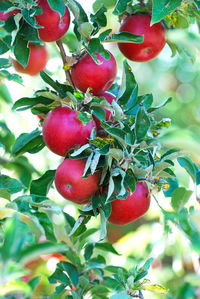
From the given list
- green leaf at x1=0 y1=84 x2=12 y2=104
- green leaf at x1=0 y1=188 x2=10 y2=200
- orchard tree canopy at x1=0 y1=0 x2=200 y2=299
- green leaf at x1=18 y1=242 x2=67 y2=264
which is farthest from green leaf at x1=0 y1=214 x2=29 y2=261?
green leaf at x1=0 y1=84 x2=12 y2=104

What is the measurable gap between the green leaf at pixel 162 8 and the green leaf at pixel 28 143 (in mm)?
491

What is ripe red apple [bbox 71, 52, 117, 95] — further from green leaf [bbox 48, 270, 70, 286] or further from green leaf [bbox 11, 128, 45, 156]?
green leaf [bbox 48, 270, 70, 286]

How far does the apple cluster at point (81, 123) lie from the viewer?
1165 mm

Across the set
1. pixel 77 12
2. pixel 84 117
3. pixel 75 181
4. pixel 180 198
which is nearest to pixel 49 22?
pixel 77 12

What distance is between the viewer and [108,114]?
1.29 metres

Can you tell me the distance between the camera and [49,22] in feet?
4.14

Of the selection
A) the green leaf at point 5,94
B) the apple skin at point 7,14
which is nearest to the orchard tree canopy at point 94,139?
the apple skin at point 7,14

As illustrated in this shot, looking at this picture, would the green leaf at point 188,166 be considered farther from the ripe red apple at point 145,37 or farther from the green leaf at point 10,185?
the green leaf at point 10,185

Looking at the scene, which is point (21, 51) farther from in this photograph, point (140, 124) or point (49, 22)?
point (140, 124)

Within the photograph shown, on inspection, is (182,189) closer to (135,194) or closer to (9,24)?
(135,194)

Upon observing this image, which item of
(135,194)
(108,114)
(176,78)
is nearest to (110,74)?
(108,114)

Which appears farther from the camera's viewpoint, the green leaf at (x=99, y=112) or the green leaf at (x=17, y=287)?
the green leaf at (x=99, y=112)

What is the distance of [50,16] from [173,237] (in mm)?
978

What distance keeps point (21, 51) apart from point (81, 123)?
0.85 ft
